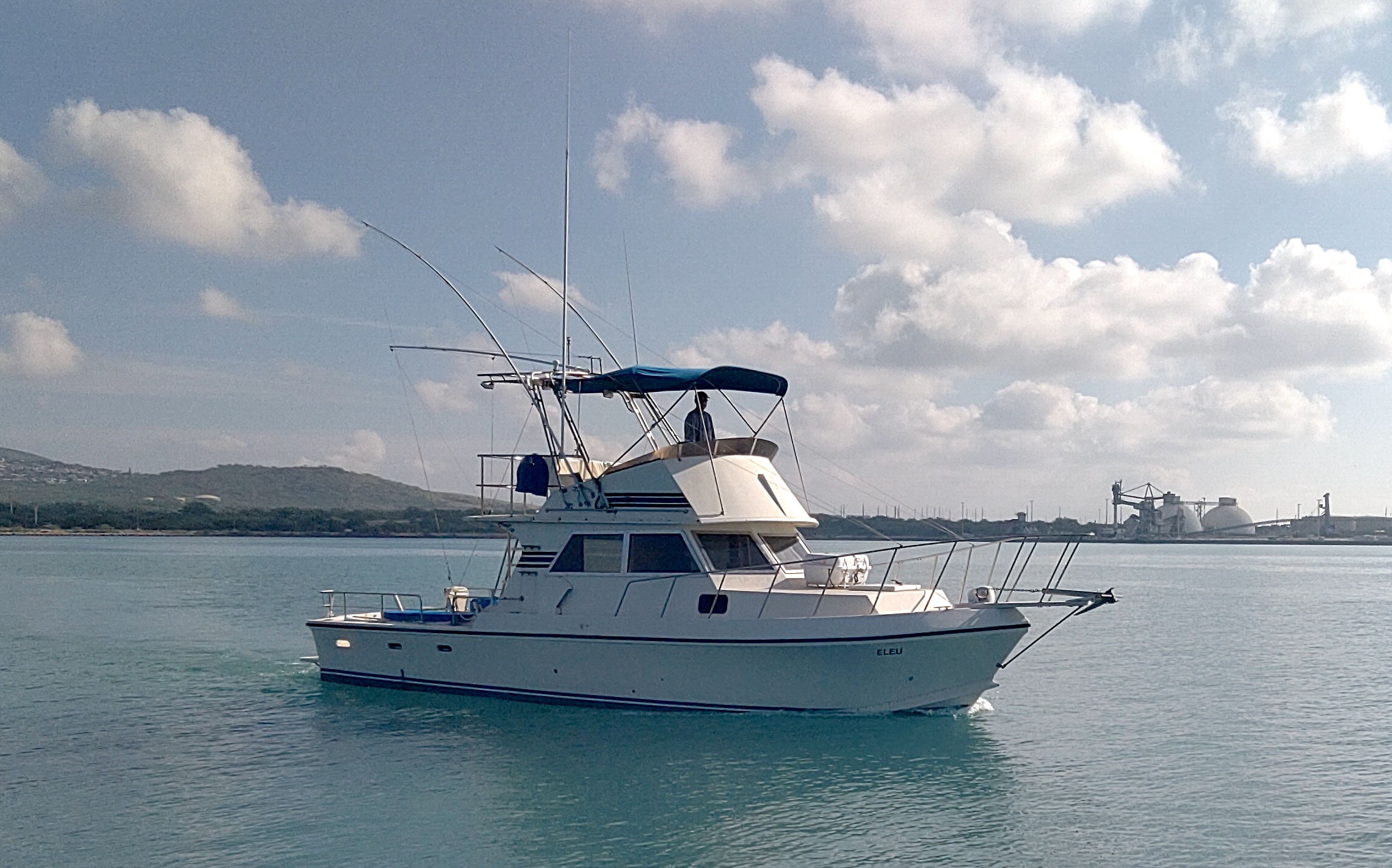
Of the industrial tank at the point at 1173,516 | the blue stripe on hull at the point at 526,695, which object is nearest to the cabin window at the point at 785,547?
the blue stripe on hull at the point at 526,695

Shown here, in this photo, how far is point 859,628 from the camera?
53.7 feet

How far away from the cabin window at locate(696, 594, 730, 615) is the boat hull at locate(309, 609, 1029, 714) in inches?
16.6

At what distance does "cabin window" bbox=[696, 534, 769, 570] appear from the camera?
58.2ft

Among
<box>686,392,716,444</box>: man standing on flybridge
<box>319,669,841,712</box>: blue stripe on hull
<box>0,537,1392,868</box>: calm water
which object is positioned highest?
<box>686,392,716,444</box>: man standing on flybridge

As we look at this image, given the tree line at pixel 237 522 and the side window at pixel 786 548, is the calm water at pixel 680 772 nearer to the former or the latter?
the side window at pixel 786 548

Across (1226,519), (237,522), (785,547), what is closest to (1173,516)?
(1226,519)

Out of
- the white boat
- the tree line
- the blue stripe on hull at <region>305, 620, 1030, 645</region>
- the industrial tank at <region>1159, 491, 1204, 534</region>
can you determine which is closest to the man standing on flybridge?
the white boat

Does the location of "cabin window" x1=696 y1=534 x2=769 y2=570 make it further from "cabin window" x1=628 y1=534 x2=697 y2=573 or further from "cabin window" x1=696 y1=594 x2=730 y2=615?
"cabin window" x1=696 y1=594 x2=730 y2=615

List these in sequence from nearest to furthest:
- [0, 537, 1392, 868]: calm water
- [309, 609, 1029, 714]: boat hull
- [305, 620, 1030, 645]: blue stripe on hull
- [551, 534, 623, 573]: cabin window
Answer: [0, 537, 1392, 868]: calm water → [305, 620, 1030, 645]: blue stripe on hull → [309, 609, 1029, 714]: boat hull → [551, 534, 623, 573]: cabin window

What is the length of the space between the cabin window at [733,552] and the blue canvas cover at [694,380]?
2502mm

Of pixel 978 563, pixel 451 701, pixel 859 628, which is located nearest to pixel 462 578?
pixel 978 563

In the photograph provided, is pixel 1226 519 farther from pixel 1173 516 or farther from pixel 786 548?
pixel 786 548

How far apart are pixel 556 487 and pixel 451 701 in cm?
445

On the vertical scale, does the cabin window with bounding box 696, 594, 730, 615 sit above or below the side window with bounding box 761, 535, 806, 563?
below
